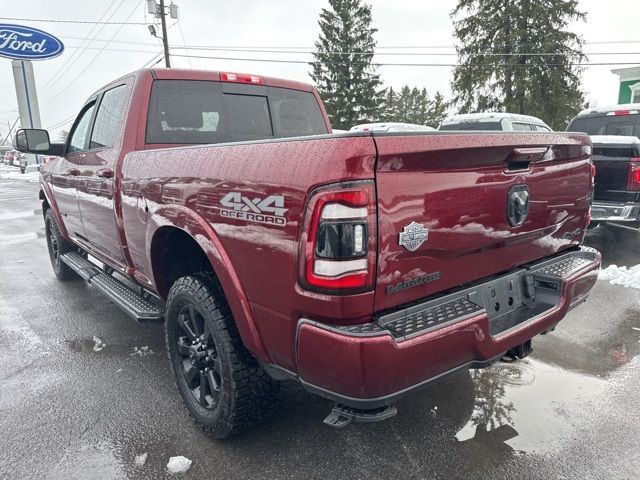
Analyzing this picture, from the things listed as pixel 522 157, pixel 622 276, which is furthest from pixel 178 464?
pixel 622 276

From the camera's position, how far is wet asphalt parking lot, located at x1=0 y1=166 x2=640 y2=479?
2244 millimetres

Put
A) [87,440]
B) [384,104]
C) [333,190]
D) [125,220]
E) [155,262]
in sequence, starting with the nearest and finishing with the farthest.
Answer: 1. [333,190]
2. [87,440]
3. [155,262]
4. [125,220]
5. [384,104]

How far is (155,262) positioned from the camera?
2.81 meters

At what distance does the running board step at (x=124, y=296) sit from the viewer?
9.73ft

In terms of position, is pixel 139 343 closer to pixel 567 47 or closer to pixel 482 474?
pixel 482 474

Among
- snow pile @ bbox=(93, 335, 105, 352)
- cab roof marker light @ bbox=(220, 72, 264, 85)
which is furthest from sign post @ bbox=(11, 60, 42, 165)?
cab roof marker light @ bbox=(220, 72, 264, 85)

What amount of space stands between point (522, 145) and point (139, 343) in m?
3.19

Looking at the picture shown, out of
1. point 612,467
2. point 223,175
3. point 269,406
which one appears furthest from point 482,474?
point 223,175

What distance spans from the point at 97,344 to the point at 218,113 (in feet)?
6.98

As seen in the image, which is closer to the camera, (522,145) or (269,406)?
(522,145)

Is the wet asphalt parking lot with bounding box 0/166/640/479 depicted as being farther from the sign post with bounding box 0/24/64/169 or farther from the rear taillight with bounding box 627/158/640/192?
the sign post with bounding box 0/24/64/169

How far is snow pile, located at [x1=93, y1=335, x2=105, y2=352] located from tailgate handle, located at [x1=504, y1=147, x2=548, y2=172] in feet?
10.8

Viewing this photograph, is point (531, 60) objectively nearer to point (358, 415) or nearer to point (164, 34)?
point (164, 34)

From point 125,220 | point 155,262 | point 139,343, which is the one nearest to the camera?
point 155,262
